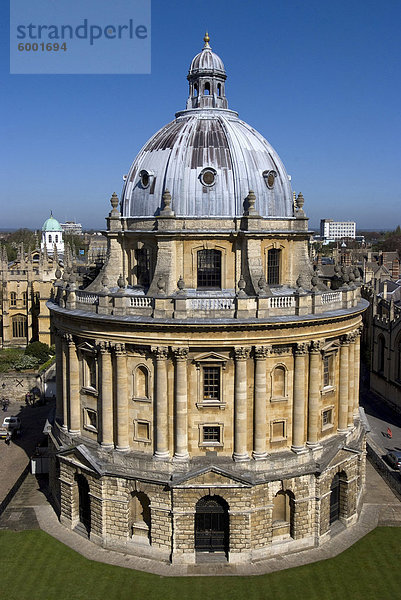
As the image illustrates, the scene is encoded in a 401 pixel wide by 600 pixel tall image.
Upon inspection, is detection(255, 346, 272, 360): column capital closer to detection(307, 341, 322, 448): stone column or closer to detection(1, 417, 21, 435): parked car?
detection(307, 341, 322, 448): stone column

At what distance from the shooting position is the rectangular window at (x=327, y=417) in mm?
36094

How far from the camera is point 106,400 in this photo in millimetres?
34188

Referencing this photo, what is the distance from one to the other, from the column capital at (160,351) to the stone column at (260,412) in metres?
5.14

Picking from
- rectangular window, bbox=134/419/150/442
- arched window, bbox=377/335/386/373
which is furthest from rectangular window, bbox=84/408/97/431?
arched window, bbox=377/335/386/373

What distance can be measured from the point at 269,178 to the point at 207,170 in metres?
4.35

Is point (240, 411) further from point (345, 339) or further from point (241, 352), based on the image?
point (345, 339)

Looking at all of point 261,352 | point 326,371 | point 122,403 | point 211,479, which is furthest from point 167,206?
point 211,479

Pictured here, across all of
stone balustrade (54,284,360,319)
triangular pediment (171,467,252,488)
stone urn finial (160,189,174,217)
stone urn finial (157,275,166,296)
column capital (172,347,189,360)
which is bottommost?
triangular pediment (171,467,252,488)

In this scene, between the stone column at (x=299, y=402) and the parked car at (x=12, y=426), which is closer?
the stone column at (x=299, y=402)

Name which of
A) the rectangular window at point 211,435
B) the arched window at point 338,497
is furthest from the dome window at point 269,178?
the arched window at point 338,497

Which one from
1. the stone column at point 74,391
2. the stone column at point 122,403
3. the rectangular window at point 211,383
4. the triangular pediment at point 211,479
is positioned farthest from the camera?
the stone column at point 74,391

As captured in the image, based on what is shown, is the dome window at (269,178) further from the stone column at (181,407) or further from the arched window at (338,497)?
the arched window at (338,497)

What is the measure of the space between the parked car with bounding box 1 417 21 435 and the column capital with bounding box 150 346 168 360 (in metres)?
26.4

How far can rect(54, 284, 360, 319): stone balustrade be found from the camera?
1254 inches
